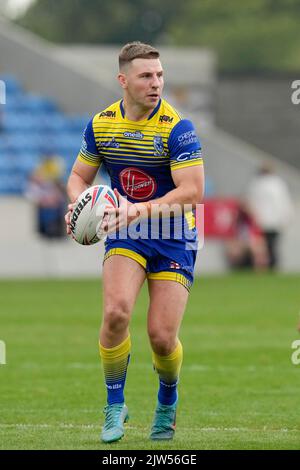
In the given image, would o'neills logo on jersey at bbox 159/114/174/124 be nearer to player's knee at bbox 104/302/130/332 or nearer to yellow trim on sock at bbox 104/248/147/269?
yellow trim on sock at bbox 104/248/147/269

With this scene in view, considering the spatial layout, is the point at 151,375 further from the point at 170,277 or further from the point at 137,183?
the point at 137,183

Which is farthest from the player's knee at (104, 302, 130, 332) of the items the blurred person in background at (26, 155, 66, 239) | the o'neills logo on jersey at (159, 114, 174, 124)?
the blurred person in background at (26, 155, 66, 239)

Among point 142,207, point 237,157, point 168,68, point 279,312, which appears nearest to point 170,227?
point 142,207

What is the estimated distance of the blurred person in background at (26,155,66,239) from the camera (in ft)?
81.0

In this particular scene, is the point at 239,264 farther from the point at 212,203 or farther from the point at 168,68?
the point at 168,68

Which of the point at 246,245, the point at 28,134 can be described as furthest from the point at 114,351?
the point at 28,134

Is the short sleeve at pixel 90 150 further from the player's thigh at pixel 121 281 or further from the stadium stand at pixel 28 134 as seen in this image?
the stadium stand at pixel 28 134

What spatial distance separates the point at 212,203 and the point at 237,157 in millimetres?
2918

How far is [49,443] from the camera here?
26.3 ft

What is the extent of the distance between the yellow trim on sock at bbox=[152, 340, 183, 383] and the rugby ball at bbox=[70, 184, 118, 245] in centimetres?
85

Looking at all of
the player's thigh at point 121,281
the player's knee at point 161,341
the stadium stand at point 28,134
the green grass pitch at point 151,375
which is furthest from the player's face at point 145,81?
the stadium stand at point 28,134
